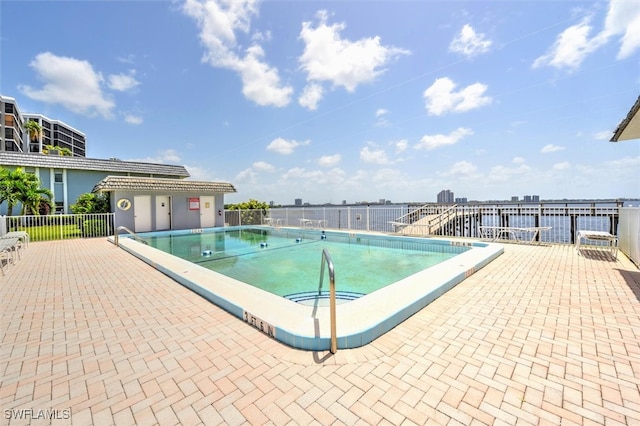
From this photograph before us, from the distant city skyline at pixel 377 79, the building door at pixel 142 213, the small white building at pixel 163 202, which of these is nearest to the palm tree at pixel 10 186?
the small white building at pixel 163 202

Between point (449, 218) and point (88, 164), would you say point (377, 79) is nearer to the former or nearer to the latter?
point (449, 218)

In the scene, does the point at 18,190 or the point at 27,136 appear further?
the point at 27,136

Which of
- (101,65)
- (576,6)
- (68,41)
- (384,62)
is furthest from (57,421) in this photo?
(101,65)

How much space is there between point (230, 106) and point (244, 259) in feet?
38.3

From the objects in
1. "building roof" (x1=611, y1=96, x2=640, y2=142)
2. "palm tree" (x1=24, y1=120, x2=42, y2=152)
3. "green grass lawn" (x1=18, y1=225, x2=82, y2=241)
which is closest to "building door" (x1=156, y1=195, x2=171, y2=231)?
"green grass lawn" (x1=18, y1=225, x2=82, y2=241)

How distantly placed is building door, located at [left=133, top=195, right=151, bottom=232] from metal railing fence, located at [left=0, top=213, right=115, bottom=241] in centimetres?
103

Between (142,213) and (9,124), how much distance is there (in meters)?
47.1

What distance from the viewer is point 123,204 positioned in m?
13.3

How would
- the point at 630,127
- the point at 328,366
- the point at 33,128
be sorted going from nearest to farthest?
the point at 328,366, the point at 630,127, the point at 33,128

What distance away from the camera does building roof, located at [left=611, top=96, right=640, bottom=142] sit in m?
4.54

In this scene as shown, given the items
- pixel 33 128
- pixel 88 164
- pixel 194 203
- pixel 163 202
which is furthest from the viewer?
pixel 33 128

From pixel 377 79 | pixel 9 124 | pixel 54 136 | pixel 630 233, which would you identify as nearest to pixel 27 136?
pixel 54 136

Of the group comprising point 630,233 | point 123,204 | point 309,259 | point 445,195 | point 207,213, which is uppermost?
point 445,195

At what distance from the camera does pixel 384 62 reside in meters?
10.9
